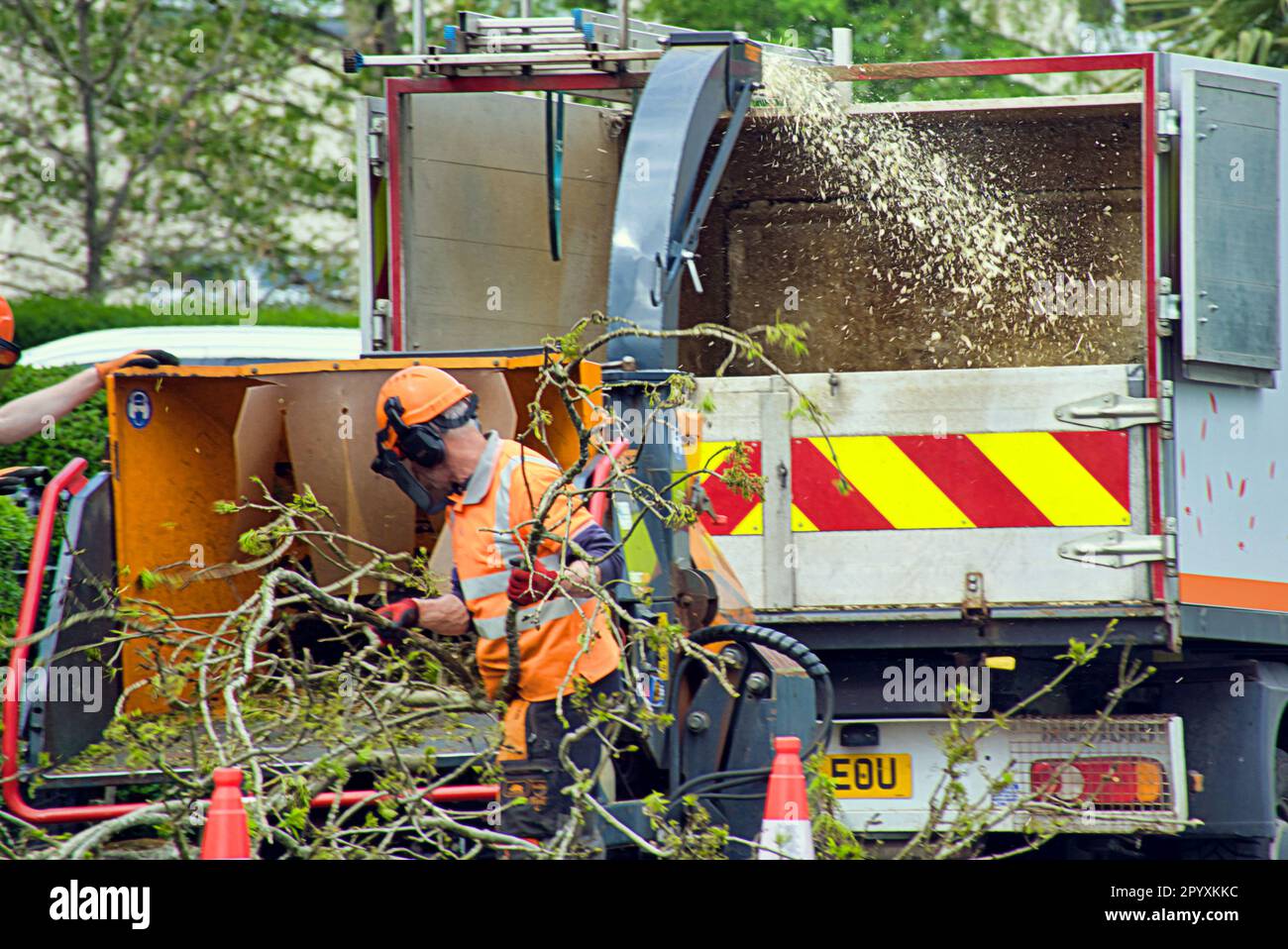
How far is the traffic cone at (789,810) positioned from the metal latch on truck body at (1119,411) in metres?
1.57

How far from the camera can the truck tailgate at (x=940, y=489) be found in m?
5.05

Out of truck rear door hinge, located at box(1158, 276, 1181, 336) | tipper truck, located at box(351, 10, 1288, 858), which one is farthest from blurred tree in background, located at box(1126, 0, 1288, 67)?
truck rear door hinge, located at box(1158, 276, 1181, 336)

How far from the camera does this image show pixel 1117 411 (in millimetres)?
5020

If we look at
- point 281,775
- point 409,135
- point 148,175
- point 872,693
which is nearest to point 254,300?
point 148,175

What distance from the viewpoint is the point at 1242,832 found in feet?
16.8

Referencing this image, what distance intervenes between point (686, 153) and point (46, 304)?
8790mm

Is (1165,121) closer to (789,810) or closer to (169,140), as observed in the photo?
(789,810)

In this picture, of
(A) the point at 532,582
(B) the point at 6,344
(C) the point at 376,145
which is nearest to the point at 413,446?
(A) the point at 532,582

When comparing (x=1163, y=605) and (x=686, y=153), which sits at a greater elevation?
(x=686, y=153)

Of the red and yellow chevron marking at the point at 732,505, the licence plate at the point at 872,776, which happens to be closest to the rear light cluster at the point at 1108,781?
the licence plate at the point at 872,776

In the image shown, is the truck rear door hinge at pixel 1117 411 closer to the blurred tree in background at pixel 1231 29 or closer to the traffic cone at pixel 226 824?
the traffic cone at pixel 226 824
